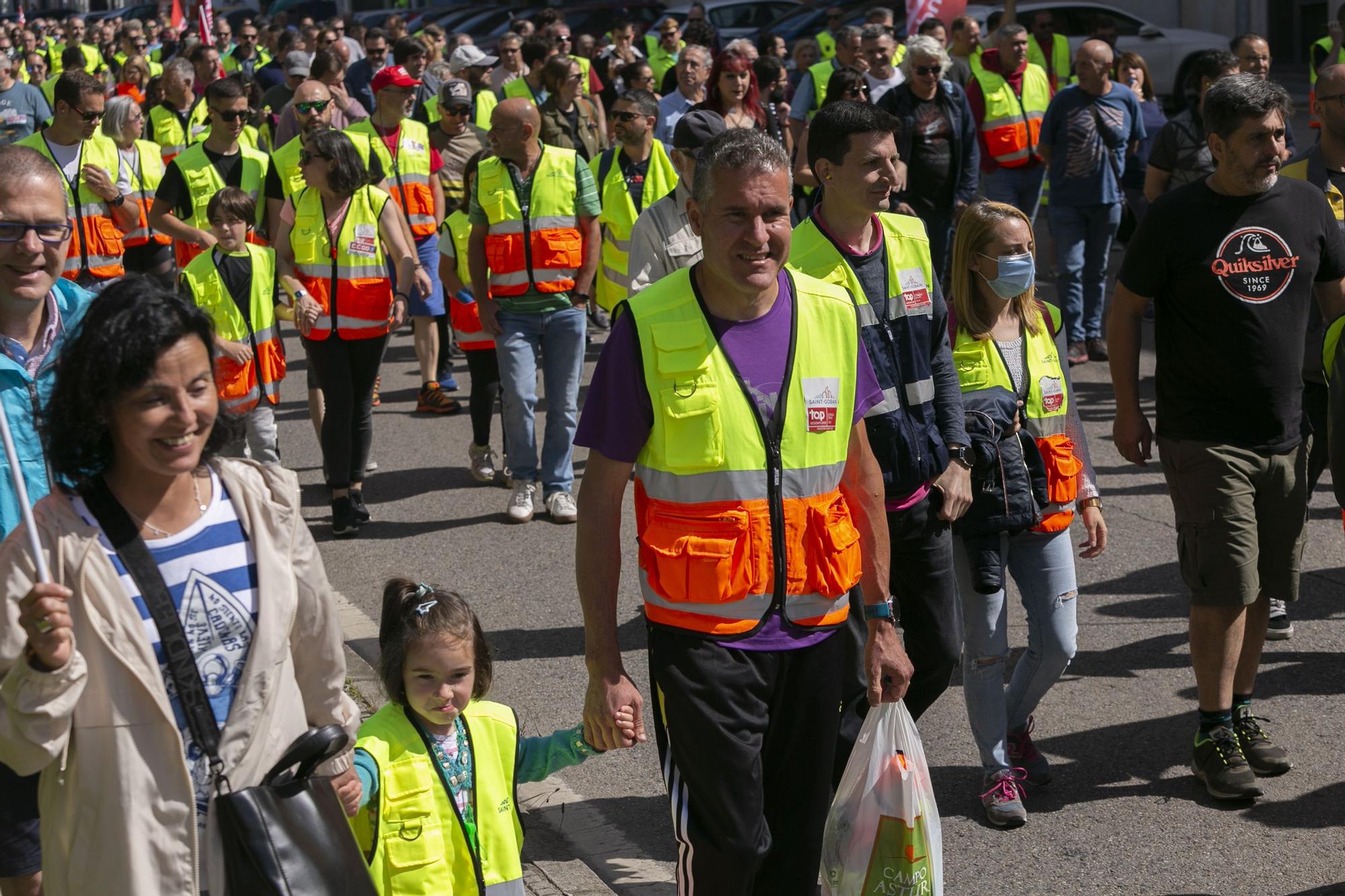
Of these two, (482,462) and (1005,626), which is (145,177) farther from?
(1005,626)

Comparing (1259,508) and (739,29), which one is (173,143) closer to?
(1259,508)

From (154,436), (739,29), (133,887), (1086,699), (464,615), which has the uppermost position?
(739,29)

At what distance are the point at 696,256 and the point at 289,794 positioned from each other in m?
3.94

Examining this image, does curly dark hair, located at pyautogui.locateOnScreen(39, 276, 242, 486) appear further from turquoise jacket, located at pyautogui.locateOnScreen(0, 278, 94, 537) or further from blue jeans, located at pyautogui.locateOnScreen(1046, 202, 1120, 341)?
blue jeans, located at pyautogui.locateOnScreen(1046, 202, 1120, 341)

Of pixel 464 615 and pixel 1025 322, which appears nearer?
pixel 464 615

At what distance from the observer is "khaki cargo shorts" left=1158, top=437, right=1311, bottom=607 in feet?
17.4

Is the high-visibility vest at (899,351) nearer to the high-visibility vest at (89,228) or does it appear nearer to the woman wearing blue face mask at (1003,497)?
the woman wearing blue face mask at (1003,497)

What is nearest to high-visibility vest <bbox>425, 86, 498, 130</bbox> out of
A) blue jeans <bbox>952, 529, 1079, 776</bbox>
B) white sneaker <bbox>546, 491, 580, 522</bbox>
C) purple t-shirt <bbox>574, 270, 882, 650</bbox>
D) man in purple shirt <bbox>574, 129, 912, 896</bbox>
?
white sneaker <bbox>546, 491, 580, 522</bbox>

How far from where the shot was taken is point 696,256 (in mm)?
6660

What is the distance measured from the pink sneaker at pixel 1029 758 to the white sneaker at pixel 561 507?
3576mm

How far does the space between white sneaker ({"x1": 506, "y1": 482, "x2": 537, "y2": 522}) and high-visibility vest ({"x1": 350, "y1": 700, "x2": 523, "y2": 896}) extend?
482cm

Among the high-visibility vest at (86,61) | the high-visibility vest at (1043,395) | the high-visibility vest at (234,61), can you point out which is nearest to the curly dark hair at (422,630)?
the high-visibility vest at (1043,395)

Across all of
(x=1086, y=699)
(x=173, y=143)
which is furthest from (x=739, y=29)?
(x=1086, y=699)

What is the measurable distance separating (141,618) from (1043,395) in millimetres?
3168
